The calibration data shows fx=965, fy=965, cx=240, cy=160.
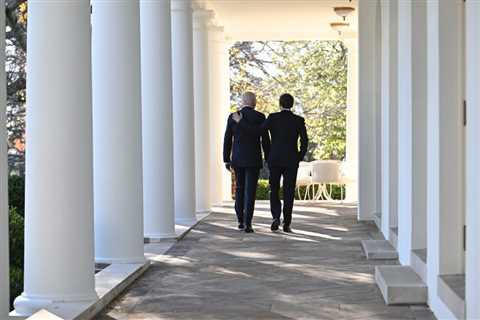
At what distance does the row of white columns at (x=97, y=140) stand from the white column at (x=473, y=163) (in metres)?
2.97

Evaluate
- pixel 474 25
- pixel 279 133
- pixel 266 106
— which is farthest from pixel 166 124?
pixel 266 106

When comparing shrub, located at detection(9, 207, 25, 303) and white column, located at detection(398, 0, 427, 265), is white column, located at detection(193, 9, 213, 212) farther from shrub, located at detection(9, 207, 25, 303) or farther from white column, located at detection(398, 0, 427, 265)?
white column, located at detection(398, 0, 427, 265)

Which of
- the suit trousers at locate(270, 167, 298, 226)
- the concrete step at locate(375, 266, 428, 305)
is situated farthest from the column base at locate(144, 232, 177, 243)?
the concrete step at locate(375, 266, 428, 305)

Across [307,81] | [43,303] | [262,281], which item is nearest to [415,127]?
[262,281]

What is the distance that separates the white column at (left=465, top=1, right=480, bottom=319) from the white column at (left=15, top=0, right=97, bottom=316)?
3.05 m

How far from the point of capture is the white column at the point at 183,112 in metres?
15.1

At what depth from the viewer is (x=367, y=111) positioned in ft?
51.5

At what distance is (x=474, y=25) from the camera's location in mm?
5777

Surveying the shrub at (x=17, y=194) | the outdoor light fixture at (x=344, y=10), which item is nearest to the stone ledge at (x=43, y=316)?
the shrub at (x=17, y=194)

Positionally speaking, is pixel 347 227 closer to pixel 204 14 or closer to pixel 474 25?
pixel 204 14

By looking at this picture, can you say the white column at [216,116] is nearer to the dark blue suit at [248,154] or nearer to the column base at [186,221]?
the column base at [186,221]

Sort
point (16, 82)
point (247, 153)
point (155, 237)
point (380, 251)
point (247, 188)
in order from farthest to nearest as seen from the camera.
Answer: point (16, 82), point (247, 188), point (247, 153), point (155, 237), point (380, 251)

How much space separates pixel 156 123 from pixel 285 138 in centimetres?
200

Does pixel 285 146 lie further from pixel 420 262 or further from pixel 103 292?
pixel 103 292
